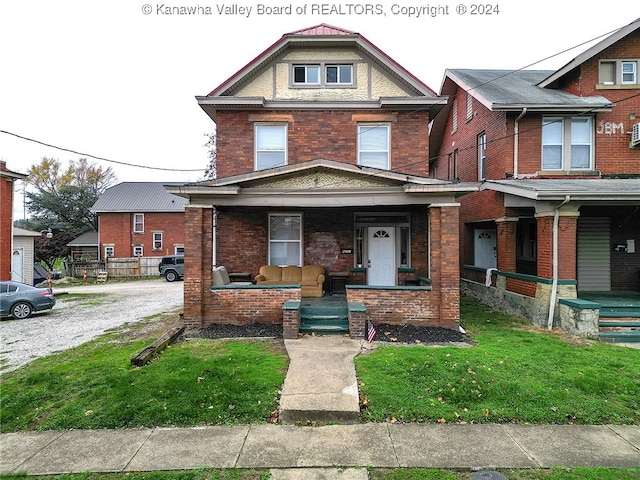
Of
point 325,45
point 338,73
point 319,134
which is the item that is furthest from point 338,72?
point 319,134

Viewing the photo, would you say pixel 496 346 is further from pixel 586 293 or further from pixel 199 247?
pixel 199 247

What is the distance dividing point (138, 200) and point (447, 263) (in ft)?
107

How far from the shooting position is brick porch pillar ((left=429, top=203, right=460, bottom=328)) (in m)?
8.58

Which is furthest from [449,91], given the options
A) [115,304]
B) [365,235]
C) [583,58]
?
[115,304]

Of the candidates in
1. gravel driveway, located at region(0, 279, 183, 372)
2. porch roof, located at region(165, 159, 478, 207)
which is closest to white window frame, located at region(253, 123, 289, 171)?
porch roof, located at region(165, 159, 478, 207)

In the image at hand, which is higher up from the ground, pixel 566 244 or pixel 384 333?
pixel 566 244

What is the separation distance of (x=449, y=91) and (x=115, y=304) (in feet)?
57.6

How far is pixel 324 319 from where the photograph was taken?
8594 mm

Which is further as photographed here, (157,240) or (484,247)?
(157,240)

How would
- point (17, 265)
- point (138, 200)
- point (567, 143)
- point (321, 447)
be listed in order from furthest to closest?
point (138, 200), point (17, 265), point (567, 143), point (321, 447)

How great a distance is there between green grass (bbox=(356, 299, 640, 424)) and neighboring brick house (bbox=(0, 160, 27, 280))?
20.2 meters

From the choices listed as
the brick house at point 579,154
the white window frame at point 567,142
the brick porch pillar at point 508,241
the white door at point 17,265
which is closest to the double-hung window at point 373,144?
the brick house at point 579,154

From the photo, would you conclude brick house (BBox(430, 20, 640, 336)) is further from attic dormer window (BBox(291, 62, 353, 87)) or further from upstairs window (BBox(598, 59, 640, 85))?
attic dormer window (BBox(291, 62, 353, 87))

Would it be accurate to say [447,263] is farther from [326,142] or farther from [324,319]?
[326,142]
